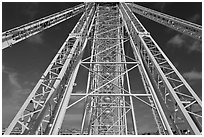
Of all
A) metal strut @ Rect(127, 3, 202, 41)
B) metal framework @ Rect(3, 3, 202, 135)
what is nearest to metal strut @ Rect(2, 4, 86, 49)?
metal framework @ Rect(3, 3, 202, 135)

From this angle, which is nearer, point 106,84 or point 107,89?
point 106,84

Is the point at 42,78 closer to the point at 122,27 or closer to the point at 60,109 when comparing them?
the point at 60,109

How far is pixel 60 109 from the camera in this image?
10.9m

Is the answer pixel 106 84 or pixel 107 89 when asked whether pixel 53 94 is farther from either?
pixel 107 89

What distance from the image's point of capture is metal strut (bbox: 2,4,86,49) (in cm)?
960

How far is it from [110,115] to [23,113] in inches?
434

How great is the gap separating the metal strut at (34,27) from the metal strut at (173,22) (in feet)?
17.0

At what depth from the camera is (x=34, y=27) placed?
12.2 m

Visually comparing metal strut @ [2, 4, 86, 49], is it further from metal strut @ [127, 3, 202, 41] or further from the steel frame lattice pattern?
metal strut @ [127, 3, 202, 41]

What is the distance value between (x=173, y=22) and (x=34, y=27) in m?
8.21

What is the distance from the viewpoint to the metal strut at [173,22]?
10.9 m

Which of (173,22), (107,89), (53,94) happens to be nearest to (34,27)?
(53,94)

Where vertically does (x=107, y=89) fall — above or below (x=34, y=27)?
above

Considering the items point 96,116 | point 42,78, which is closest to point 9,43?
point 42,78
